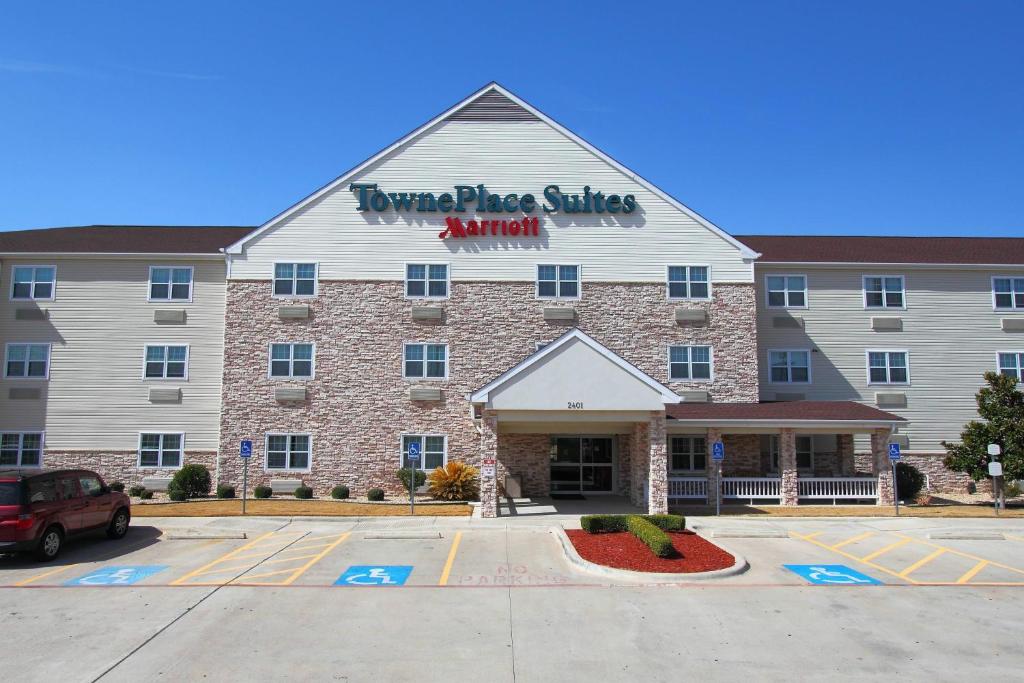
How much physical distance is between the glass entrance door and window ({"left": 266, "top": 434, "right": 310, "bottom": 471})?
9532mm

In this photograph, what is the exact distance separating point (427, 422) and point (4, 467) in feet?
55.1

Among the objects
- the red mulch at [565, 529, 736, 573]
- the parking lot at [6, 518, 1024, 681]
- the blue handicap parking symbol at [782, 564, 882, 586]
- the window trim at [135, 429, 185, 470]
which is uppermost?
the window trim at [135, 429, 185, 470]

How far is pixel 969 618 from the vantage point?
10.9m

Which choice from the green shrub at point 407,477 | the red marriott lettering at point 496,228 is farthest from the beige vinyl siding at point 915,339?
the green shrub at point 407,477

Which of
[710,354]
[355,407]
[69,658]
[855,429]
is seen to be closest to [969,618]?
[69,658]

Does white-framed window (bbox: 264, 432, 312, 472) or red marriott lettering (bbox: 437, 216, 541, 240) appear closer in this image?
white-framed window (bbox: 264, 432, 312, 472)

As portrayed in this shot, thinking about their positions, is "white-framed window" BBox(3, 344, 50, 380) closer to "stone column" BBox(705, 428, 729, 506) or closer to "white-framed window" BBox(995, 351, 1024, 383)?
"stone column" BBox(705, 428, 729, 506)

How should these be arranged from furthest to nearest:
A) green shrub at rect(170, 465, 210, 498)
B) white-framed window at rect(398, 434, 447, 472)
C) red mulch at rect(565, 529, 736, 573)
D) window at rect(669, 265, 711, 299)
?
window at rect(669, 265, 711, 299) < white-framed window at rect(398, 434, 447, 472) < green shrub at rect(170, 465, 210, 498) < red mulch at rect(565, 529, 736, 573)

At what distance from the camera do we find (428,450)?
26938mm

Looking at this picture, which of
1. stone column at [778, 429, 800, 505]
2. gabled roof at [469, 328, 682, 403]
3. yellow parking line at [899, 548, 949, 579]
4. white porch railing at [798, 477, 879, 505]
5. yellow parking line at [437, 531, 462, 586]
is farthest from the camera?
white porch railing at [798, 477, 879, 505]

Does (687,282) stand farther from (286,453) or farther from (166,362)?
(166,362)

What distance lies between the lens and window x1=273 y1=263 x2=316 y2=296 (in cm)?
2773

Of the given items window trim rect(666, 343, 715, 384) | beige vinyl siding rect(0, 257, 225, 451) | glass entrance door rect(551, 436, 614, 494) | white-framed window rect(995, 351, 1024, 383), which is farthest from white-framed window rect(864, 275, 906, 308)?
beige vinyl siding rect(0, 257, 225, 451)

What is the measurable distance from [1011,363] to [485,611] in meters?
28.6
